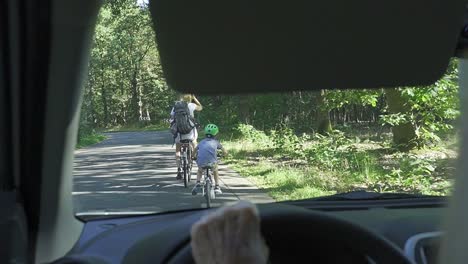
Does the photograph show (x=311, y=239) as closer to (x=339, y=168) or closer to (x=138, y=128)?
(x=138, y=128)

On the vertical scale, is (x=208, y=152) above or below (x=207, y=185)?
→ above

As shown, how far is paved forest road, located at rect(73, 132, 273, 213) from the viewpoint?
14.3ft

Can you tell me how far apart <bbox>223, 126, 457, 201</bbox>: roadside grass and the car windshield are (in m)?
0.01

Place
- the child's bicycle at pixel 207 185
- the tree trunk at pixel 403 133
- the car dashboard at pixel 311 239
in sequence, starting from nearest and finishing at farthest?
the car dashboard at pixel 311 239
the tree trunk at pixel 403 133
the child's bicycle at pixel 207 185

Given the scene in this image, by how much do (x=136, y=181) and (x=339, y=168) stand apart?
259 cm

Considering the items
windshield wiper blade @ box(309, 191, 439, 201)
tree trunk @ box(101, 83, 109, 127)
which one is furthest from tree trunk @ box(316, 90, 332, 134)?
tree trunk @ box(101, 83, 109, 127)

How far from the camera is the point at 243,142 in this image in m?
5.94

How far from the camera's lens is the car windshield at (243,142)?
3.55 meters

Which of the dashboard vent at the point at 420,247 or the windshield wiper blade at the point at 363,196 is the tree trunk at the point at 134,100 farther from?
the dashboard vent at the point at 420,247

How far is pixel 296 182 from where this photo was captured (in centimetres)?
527

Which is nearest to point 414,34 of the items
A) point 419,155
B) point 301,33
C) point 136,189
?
point 301,33

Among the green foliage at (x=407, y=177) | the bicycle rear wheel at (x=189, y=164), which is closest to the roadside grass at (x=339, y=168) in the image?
the green foliage at (x=407, y=177)

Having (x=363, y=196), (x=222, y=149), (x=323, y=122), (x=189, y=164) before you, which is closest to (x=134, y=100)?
(x=363, y=196)

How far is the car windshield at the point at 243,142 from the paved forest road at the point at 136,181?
0.02 m
